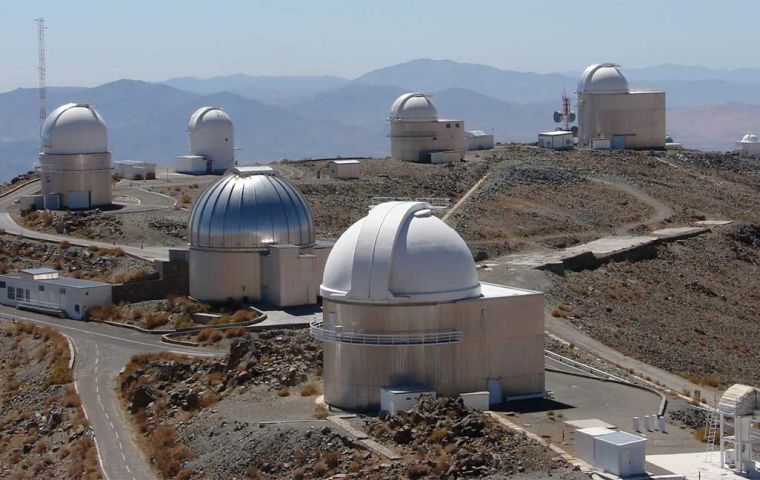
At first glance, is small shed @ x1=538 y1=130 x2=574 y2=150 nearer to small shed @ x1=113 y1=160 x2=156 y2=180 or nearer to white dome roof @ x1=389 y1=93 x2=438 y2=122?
white dome roof @ x1=389 y1=93 x2=438 y2=122

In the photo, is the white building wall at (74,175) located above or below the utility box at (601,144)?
below

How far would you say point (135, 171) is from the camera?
8400cm

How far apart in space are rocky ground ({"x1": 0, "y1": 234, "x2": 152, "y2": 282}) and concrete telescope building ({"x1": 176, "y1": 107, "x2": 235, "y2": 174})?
77.6 ft

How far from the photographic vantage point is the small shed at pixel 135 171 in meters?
83.5

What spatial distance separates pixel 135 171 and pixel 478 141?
26471 millimetres

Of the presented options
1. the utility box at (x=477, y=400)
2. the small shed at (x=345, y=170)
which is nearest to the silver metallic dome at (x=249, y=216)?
the utility box at (x=477, y=400)

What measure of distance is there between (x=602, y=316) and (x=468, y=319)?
21697mm

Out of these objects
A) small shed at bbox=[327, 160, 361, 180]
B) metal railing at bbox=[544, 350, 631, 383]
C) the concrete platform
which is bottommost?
metal railing at bbox=[544, 350, 631, 383]

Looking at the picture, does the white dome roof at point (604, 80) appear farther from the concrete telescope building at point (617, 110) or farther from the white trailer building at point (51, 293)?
the white trailer building at point (51, 293)

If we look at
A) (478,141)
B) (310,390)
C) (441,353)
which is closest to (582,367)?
(310,390)

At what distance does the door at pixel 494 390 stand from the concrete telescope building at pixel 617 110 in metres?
62.5

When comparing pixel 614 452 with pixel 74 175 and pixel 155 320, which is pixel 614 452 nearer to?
pixel 155 320

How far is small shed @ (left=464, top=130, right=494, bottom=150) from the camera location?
329 ft

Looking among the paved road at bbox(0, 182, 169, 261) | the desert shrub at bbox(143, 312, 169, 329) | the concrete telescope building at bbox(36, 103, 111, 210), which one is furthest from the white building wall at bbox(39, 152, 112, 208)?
the desert shrub at bbox(143, 312, 169, 329)
